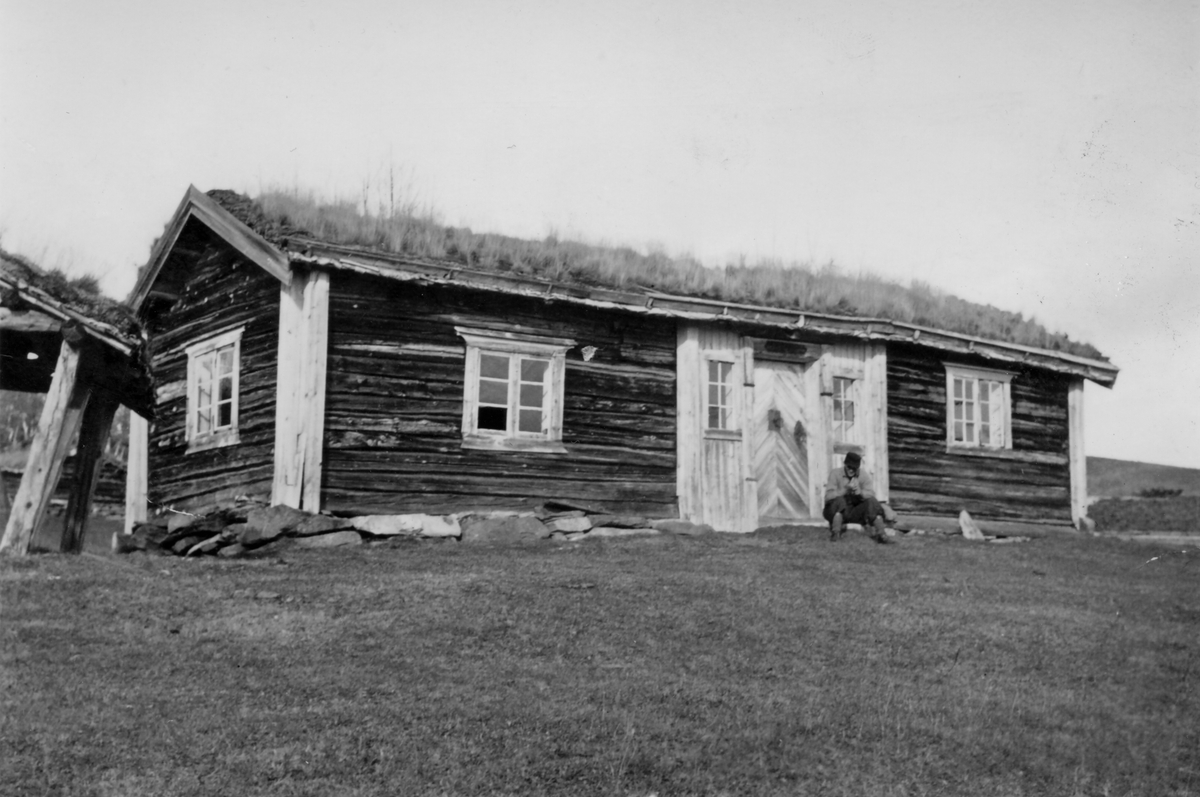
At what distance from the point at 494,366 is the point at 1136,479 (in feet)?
76.6

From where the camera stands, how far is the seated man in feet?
54.1

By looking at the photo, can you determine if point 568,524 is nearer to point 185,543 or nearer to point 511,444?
point 511,444

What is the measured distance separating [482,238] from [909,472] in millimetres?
7668

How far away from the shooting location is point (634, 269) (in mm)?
17328

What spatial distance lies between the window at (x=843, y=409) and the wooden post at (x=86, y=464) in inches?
416

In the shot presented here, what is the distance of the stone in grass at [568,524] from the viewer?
52.0 feet

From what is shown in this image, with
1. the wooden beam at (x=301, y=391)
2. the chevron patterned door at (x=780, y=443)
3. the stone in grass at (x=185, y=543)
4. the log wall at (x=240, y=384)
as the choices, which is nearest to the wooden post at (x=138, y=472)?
the log wall at (x=240, y=384)

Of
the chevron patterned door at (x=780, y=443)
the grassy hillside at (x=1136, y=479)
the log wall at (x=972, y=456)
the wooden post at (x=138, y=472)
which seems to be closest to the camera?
the chevron patterned door at (x=780, y=443)

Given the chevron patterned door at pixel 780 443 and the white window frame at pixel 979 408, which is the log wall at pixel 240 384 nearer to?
the chevron patterned door at pixel 780 443

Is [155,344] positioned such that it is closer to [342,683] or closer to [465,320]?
[465,320]

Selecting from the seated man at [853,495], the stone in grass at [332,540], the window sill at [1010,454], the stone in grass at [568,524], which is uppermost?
the window sill at [1010,454]

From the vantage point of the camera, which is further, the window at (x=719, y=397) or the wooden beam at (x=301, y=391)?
the window at (x=719, y=397)

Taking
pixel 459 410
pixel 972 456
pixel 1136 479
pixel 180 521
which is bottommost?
pixel 180 521

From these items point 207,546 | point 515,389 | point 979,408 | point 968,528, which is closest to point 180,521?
point 207,546
